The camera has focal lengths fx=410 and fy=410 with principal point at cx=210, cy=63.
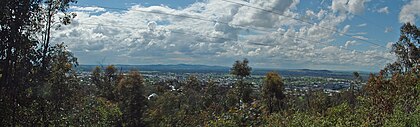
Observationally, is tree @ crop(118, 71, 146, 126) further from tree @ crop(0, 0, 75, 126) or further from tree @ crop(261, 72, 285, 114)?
tree @ crop(0, 0, 75, 126)

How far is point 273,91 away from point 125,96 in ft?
49.9

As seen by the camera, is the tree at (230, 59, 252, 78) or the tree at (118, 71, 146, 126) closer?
the tree at (118, 71, 146, 126)

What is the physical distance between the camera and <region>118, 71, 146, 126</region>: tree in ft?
99.7

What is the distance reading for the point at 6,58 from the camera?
10844mm

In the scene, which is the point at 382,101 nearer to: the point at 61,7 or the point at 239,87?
the point at 61,7

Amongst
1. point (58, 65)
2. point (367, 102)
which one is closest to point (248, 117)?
point (367, 102)

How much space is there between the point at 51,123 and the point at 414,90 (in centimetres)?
1568

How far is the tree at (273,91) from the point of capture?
39.0 metres

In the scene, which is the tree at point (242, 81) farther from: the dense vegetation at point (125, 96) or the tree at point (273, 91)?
the tree at point (273, 91)

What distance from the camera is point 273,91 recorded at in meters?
39.5

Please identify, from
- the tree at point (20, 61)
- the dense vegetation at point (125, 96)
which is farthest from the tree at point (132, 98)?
the tree at point (20, 61)

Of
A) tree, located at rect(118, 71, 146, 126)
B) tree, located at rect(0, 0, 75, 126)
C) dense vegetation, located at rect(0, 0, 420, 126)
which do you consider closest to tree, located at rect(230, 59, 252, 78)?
dense vegetation, located at rect(0, 0, 420, 126)

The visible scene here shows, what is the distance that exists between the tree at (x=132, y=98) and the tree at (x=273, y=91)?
12.9 meters

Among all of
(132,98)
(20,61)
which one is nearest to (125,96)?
(132,98)
